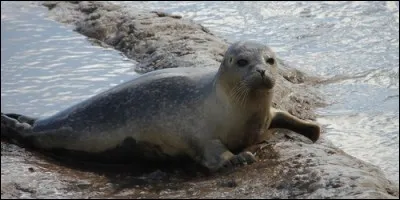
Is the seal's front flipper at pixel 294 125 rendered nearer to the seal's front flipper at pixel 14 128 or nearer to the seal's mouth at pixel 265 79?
the seal's mouth at pixel 265 79

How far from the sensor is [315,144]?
241 inches

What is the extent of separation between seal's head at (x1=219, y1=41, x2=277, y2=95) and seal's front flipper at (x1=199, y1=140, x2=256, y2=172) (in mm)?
390

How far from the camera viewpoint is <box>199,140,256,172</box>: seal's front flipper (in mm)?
5573

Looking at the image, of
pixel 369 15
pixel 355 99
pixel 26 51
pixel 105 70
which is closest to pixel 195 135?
pixel 355 99

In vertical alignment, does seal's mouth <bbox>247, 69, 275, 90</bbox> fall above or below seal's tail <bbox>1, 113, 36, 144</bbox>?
above

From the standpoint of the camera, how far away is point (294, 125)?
20.5 ft

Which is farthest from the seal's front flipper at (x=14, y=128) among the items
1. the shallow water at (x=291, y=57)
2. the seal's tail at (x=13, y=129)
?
the shallow water at (x=291, y=57)

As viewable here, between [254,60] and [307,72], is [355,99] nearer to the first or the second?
[307,72]

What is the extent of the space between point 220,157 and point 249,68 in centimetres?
58

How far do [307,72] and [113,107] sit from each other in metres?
3.60

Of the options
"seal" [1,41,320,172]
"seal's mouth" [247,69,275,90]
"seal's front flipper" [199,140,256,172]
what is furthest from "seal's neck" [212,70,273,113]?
"seal's front flipper" [199,140,256,172]

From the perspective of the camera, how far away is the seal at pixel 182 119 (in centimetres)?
576

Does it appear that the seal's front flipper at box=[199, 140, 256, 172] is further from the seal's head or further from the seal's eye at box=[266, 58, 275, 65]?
the seal's eye at box=[266, 58, 275, 65]

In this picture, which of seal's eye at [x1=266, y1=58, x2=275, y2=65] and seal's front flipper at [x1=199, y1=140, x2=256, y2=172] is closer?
seal's front flipper at [x1=199, y1=140, x2=256, y2=172]
